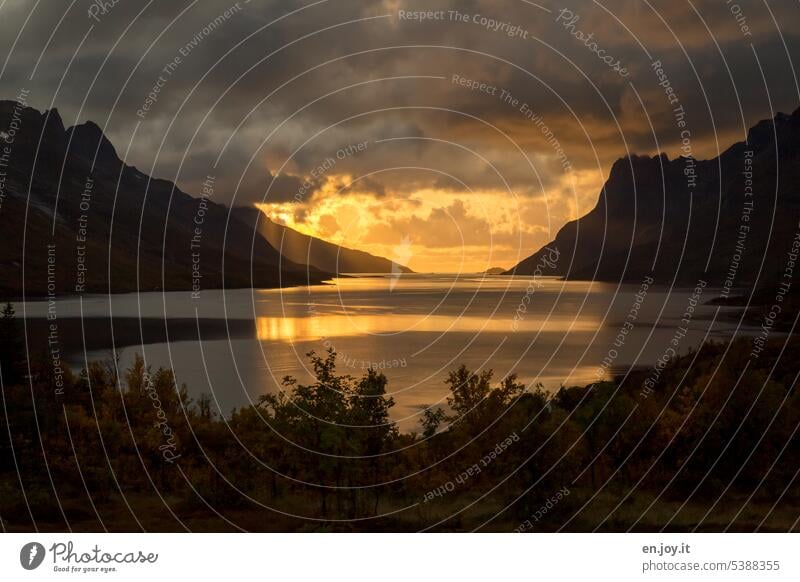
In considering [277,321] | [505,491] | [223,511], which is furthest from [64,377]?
[277,321]

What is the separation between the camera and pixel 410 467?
4234 cm

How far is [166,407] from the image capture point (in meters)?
58.1

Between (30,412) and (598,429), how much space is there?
31.4m

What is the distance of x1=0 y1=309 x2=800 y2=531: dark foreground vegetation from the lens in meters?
35.4

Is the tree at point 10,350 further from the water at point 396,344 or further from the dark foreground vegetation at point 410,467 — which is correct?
the dark foreground vegetation at point 410,467

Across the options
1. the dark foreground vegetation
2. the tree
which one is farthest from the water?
the dark foreground vegetation

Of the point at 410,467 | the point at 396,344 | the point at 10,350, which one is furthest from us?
the point at 396,344

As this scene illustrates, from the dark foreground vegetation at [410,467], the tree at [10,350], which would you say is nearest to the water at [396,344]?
the tree at [10,350]

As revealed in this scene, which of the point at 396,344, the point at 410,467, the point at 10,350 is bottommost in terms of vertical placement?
the point at 410,467

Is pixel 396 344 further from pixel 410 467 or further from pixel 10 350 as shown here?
pixel 410 467

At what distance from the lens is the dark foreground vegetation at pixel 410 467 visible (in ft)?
116

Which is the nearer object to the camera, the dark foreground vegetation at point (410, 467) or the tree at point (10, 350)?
the dark foreground vegetation at point (410, 467)

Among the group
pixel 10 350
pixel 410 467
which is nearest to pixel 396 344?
pixel 10 350
